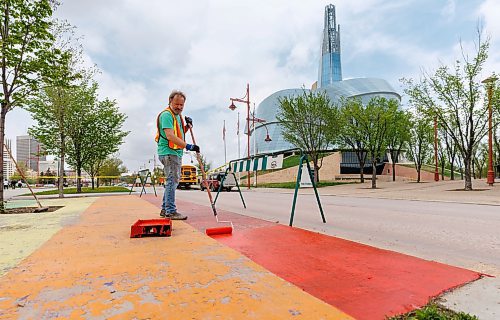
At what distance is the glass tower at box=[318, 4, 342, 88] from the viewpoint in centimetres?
12862

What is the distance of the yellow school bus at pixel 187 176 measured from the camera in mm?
31172

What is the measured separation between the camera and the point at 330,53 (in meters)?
129

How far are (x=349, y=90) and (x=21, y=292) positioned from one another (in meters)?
73.7

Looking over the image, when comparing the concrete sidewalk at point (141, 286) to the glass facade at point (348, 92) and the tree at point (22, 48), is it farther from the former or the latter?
the glass facade at point (348, 92)

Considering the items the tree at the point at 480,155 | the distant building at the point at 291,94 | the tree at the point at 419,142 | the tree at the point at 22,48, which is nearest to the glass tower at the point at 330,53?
the distant building at the point at 291,94

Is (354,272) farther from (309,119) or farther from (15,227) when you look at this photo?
(309,119)

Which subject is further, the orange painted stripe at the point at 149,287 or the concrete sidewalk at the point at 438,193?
the concrete sidewalk at the point at 438,193

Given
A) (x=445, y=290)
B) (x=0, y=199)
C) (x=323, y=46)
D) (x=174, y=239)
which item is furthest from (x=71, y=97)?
(x=323, y=46)

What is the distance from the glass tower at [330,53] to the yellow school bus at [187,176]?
105 metres

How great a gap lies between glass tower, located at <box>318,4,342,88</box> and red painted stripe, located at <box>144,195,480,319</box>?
13000 cm

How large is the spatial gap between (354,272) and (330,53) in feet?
454

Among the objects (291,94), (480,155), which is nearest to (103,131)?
(480,155)

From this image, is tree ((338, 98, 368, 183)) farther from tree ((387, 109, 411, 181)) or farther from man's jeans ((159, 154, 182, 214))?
man's jeans ((159, 154, 182, 214))

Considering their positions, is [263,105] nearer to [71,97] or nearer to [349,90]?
[349,90]
